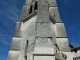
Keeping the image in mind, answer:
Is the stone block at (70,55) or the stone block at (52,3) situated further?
the stone block at (52,3)

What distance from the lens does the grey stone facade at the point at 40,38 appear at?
9969mm

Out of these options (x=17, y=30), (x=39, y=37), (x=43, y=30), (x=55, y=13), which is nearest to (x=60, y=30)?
(x=55, y=13)

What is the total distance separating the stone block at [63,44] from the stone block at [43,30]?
2676 millimetres

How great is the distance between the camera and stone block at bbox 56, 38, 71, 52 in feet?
42.3

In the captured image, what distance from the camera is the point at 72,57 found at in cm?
1259

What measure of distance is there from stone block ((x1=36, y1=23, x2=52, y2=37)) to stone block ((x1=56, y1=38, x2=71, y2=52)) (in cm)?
268

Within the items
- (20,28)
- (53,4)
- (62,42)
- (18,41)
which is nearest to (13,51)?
(18,41)

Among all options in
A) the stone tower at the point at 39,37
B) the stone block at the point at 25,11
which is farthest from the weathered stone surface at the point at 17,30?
the stone block at the point at 25,11

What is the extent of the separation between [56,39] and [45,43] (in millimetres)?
3551

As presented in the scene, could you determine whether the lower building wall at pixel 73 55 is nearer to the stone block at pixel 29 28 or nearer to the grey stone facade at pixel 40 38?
the grey stone facade at pixel 40 38

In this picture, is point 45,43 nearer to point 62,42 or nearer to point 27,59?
point 27,59

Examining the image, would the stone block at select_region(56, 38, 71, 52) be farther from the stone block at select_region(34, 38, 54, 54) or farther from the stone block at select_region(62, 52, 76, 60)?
the stone block at select_region(34, 38, 54, 54)

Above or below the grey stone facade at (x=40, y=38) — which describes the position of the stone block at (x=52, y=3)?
above

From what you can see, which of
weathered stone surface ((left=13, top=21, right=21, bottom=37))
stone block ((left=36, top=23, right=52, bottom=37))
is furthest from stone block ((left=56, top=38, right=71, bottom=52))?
weathered stone surface ((left=13, top=21, right=21, bottom=37))
